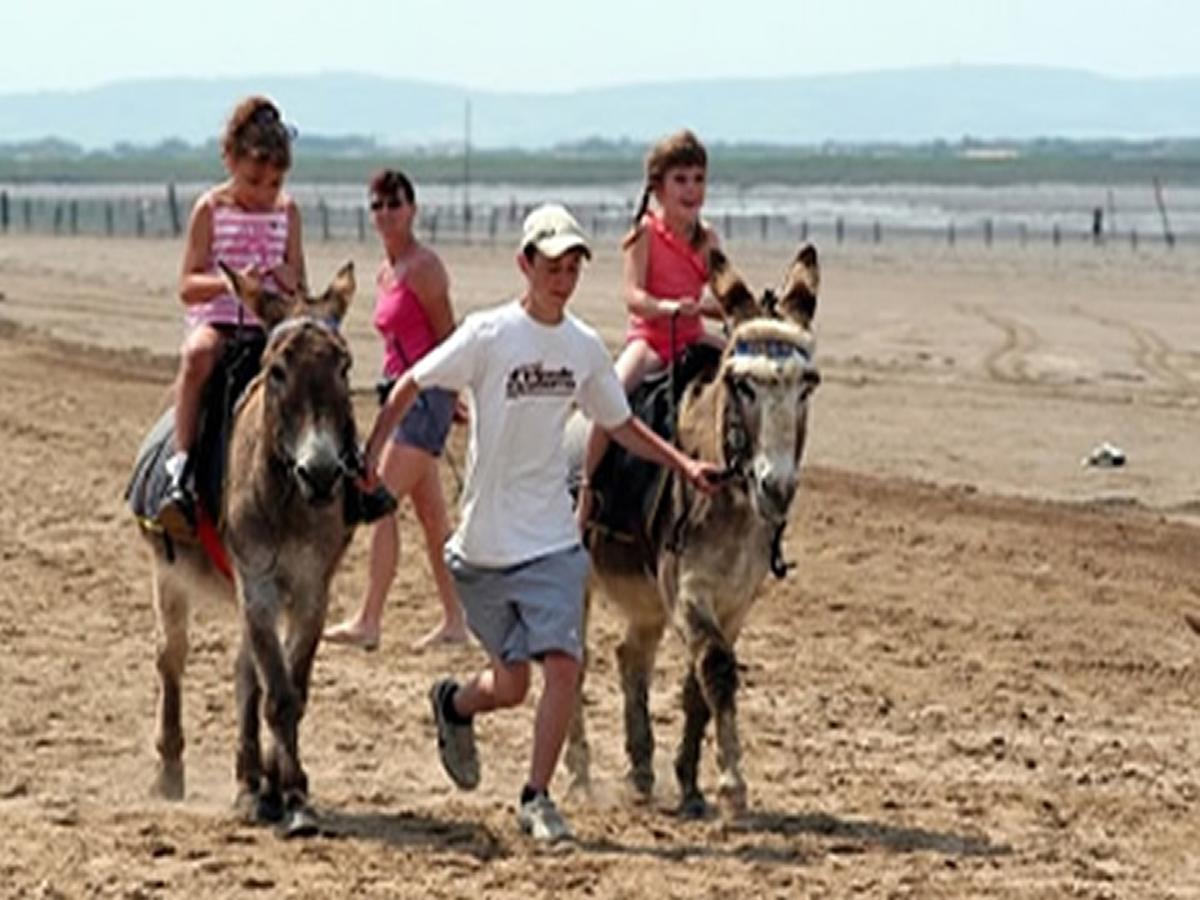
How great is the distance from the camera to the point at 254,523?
34.1 feet

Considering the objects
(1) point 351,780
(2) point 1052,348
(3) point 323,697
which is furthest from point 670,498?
(2) point 1052,348

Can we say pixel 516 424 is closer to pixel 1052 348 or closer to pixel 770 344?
pixel 770 344

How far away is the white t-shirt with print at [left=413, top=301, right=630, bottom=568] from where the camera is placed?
9.82 metres

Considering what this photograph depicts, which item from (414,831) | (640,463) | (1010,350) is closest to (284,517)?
(414,831)

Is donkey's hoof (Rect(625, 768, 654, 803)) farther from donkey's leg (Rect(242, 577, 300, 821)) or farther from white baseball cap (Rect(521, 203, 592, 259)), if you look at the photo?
white baseball cap (Rect(521, 203, 592, 259))

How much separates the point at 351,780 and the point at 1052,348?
26925 mm

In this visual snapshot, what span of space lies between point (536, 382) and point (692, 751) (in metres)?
1.87

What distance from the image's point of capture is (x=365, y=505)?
1050cm

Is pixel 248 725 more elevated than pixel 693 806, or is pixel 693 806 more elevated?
pixel 248 725

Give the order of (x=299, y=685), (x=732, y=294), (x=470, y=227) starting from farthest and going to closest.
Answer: (x=470, y=227) → (x=732, y=294) → (x=299, y=685)

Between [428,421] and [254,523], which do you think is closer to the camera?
[254,523]

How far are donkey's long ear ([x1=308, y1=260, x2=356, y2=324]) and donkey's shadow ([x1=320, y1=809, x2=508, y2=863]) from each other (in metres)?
1.84

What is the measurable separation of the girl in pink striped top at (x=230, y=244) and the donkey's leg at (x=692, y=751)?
2055 millimetres

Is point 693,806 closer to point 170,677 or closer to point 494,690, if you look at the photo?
point 494,690
